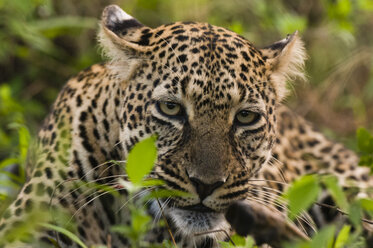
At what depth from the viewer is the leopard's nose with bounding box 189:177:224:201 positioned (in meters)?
4.10

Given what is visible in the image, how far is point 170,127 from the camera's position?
4.57 m

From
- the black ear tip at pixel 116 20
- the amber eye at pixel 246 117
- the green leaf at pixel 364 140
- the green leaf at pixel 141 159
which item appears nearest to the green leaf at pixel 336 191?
the green leaf at pixel 141 159

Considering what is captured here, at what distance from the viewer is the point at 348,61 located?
1011 cm

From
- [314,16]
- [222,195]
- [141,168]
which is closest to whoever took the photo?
[141,168]

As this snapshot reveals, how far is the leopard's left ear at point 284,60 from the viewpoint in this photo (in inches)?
202

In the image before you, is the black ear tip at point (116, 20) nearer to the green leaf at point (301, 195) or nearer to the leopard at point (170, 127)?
the leopard at point (170, 127)

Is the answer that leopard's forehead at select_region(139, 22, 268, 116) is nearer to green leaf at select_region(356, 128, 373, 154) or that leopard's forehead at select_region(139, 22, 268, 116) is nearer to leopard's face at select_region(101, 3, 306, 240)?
leopard's face at select_region(101, 3, 306, 240)

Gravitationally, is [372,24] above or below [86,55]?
above

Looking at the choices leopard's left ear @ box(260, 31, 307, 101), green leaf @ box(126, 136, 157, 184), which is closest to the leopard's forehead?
leopard's left ear @ box(260, 31, 307, 101)

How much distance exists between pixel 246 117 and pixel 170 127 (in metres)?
0.62

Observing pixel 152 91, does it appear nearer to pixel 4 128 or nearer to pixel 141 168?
pixel 141 168

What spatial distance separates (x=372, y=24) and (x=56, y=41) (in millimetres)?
6249

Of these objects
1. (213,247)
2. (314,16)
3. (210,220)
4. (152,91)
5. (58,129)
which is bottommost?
(213,247)

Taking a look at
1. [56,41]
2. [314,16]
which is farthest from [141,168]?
[314,16]
